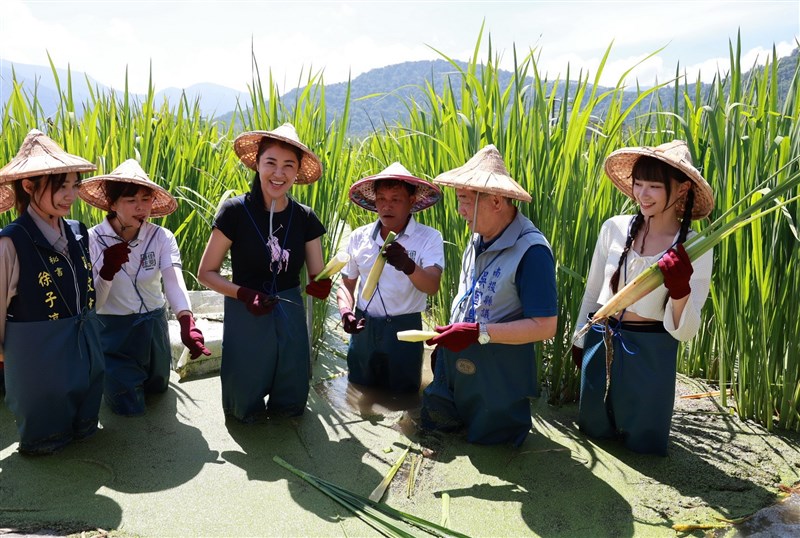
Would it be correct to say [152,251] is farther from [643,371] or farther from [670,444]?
[670,444]

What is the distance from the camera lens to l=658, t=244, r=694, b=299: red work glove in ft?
6.60

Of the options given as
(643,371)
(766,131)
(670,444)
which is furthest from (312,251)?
(766,131)

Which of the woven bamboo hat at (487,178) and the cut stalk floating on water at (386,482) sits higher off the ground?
the woven bamboo hat at (487,178)

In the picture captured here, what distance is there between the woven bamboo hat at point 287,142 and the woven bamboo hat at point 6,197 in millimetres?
891

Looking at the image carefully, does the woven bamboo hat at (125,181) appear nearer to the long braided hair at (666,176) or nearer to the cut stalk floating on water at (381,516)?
the cut stalk floating on water at (381,516)

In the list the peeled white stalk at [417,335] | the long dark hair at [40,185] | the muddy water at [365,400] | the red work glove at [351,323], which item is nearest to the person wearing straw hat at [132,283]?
the long dark hair at [40,185]

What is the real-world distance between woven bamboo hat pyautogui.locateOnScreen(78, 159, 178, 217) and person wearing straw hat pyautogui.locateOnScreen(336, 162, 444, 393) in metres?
0.87

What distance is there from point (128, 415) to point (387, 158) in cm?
254

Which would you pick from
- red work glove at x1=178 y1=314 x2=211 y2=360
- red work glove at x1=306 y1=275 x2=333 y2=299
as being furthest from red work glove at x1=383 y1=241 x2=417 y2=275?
red work glove at x1=178 y1=314 x2=211 y2=360

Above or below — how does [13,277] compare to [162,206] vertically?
below

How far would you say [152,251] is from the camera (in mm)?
2791

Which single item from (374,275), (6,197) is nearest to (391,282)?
(374,275)

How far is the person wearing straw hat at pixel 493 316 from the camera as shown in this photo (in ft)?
7.34

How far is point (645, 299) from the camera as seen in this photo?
2.26m
